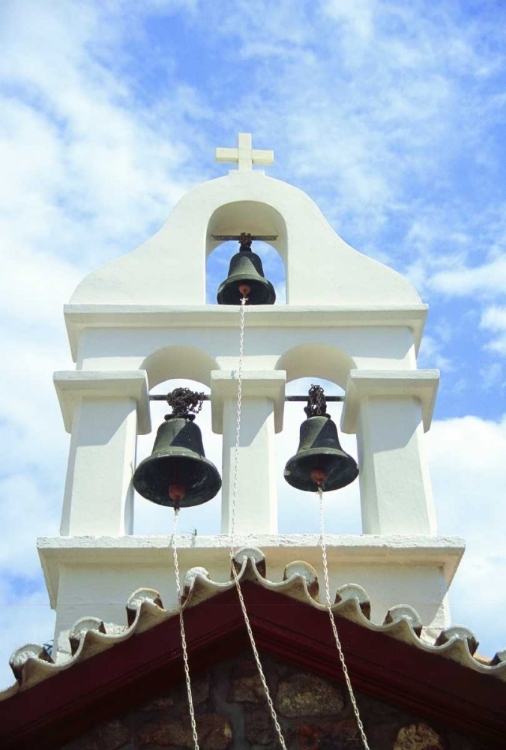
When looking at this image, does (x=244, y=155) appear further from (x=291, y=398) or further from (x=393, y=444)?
(x=393, y=444)

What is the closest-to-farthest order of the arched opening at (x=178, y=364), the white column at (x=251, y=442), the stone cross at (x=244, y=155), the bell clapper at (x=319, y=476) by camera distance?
the white column at (x=251, y=442)
the bell clapper at (x=319, y=476)
the arched opening at (x=178, y=364)
the stone cross at (x=244, y=155)

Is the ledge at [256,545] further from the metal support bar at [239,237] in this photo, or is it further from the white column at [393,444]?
the metal support bar at [239,237]

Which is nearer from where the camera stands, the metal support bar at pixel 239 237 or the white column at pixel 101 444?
the white column at pixel 101 444

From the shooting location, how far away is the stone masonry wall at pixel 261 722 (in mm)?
4465

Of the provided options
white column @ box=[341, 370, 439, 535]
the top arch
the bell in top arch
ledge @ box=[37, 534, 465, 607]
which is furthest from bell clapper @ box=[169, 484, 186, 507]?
the bell in top arch

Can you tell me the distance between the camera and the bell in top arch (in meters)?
8.32

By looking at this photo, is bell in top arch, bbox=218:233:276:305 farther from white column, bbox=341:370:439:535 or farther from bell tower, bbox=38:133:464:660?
white column, bbox=341:370:439:535

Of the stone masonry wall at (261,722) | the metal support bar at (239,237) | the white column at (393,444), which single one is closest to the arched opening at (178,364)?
the white column at (393,444)

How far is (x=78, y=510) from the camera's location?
6.72 meters

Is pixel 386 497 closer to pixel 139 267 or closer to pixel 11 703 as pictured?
pixel 139 267

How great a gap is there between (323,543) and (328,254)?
264 cm

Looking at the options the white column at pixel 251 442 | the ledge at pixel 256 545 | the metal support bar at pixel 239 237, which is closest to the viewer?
the ledge at pixel 256 545

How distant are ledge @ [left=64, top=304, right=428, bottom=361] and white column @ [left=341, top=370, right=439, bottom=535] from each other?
1.56 ft

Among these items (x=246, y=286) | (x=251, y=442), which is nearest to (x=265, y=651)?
(x=251, y=442)
